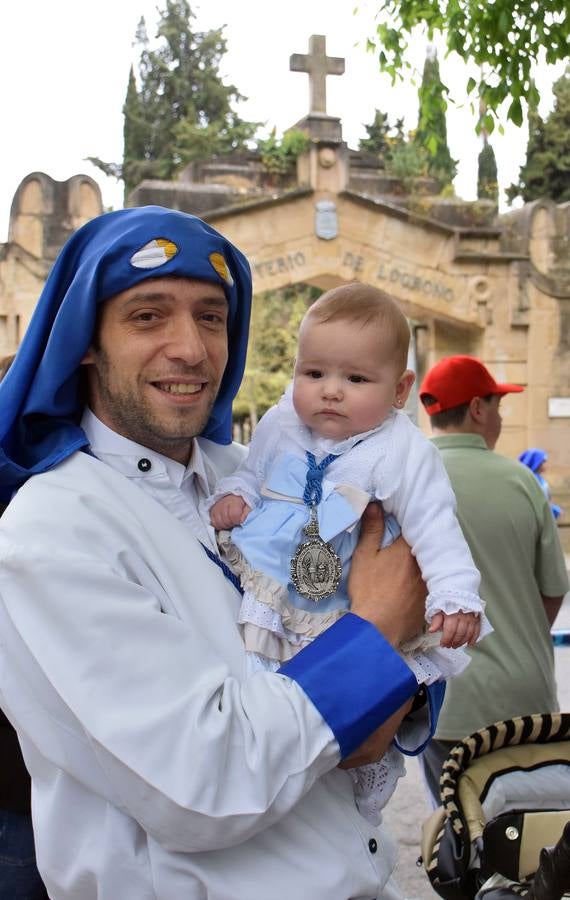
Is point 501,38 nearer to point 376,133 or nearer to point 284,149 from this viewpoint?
point 284,149

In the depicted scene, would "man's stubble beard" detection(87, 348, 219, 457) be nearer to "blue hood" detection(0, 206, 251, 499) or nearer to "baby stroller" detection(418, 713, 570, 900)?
"blue hood" detection(0, 206, 251, 499)

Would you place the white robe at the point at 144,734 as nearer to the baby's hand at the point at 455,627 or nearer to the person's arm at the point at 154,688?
the person's arm at the point at 154,688

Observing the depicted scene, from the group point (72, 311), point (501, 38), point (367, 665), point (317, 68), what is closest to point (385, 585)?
point (367, 665)

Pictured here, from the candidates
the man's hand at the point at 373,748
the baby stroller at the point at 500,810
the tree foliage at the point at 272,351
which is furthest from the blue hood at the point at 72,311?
the tree foliage at the point at 272,351

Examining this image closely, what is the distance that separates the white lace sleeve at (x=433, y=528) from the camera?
6.28 feet

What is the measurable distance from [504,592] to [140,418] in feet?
7.21

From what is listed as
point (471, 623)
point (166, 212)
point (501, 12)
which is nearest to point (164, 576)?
point (471, 623)

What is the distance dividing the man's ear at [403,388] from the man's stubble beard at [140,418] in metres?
0.53

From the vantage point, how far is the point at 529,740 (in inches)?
111

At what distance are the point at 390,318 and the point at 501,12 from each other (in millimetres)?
3425

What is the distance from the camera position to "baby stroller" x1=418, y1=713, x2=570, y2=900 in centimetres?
237

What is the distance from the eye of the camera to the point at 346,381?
219 cm

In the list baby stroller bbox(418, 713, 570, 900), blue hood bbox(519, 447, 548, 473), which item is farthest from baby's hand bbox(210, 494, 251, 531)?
blue hood bbox(519, 447, 548, 473)

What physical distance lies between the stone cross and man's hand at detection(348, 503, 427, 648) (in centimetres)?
1237
